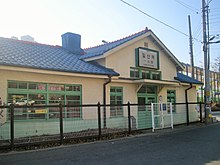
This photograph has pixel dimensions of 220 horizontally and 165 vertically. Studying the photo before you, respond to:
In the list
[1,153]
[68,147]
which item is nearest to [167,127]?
[68,147]

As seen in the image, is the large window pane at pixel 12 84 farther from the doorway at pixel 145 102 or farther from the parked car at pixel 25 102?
the doorway at pixel 145 102

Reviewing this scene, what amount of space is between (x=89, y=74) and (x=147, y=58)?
5.67 m

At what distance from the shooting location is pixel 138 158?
6719 mm

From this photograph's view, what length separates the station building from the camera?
32.1 ft

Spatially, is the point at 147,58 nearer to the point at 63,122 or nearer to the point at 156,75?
the point at 156,75

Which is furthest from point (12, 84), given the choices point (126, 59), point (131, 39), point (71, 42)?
point (71, 42)

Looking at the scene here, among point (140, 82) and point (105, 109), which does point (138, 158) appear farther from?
point (140, 82)

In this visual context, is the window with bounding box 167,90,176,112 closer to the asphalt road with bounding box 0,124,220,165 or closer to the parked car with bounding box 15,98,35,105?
the asphalt road with bounding box 0,124,220,165

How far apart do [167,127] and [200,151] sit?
6.39 m

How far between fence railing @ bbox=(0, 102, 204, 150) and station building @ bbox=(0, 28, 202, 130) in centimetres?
11

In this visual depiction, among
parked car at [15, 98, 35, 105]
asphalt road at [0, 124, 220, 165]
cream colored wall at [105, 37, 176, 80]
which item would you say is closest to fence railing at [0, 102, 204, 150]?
parked car at [15, 98, 35, 105]

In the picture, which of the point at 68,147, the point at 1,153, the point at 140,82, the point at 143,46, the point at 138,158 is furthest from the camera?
the point at 143,46

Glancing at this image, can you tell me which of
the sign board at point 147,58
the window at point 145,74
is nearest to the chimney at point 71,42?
the sign board at point 147,58

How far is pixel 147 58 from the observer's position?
1564cm
